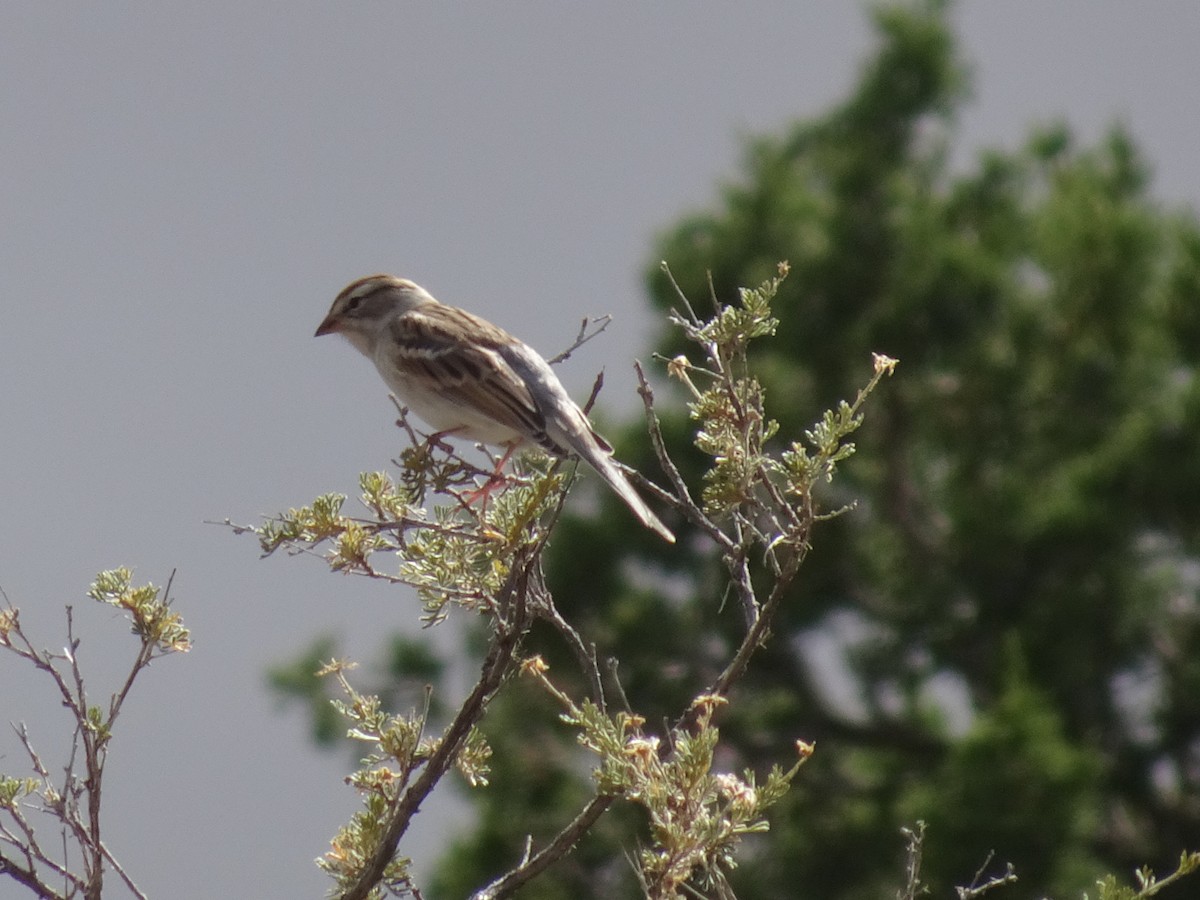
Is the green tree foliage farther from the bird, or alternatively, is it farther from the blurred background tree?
the bird

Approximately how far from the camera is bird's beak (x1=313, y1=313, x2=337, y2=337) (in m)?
6.00

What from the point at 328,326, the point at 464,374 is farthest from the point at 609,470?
the point at 328,326

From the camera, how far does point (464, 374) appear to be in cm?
481

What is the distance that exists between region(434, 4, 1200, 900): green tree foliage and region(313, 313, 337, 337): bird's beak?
5.12 metres

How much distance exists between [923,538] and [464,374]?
332 inches

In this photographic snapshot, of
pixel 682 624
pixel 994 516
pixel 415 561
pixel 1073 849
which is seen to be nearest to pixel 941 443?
pixel 994 516

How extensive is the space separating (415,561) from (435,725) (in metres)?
10.7

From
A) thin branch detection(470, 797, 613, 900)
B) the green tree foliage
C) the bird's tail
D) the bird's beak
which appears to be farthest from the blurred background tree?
thin branch detection(470, 797, 613, 900)

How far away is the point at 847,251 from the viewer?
12.4 m

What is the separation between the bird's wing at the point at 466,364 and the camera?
4.51m

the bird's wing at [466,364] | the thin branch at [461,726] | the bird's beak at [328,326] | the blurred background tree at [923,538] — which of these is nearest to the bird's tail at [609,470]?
the bird's wing at [466,364]

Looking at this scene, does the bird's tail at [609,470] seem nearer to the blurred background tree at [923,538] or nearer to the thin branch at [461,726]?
the thin branch at [461,726]

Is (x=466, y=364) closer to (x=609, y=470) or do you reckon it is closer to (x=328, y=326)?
(x=609, y=470)

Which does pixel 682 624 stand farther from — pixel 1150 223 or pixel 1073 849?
pixel 1150 223
